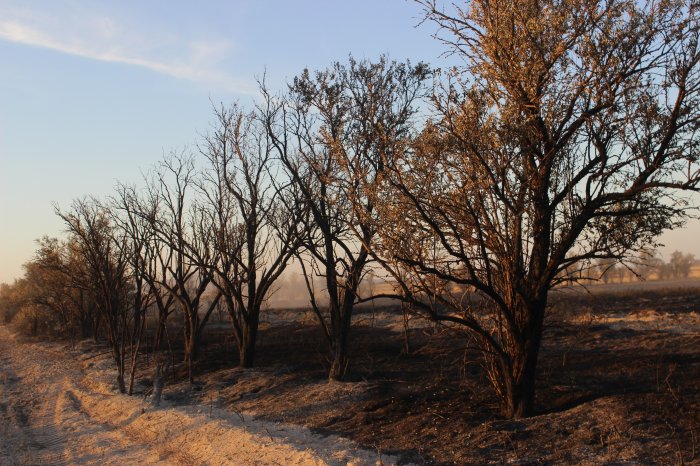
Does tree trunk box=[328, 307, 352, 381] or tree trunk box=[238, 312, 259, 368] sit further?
tree trunk box=[238, 312, 259, 368]

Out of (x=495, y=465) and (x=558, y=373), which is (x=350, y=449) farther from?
(x=558, y=373)

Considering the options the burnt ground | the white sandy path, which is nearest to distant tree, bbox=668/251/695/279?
the burnt ground

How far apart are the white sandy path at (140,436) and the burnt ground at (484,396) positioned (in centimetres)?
68

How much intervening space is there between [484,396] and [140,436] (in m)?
6.55

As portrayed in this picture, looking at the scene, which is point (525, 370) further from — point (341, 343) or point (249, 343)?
point (249, 343)

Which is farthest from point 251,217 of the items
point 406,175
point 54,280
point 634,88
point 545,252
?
point 54,280

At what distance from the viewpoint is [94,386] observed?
19.5 metres

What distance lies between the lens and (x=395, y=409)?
438 inches

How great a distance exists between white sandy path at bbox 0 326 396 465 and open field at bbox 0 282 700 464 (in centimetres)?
4

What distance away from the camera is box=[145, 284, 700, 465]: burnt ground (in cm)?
788

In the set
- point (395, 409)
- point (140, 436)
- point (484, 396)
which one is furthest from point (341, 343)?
point (140, 436)

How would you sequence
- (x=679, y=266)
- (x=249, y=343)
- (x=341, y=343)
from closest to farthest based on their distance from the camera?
(x=341, y=343) < (x=249, y=343) < (x=679, y=266)

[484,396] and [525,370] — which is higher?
[525,370]

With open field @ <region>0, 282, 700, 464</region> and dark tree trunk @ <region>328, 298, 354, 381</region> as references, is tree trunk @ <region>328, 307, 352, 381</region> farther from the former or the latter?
open field @ <region>0, 282, 700, 464</region>
